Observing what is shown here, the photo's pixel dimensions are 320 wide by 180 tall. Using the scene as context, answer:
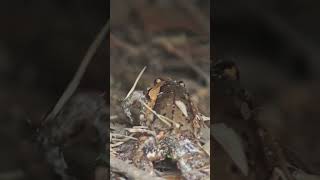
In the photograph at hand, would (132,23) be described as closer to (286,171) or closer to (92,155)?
(92,155)

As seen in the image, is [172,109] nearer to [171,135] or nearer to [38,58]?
[171,135]

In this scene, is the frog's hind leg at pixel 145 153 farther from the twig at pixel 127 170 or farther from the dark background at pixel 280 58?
the dark background at pixel 280 58

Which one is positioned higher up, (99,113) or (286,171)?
(99,113)

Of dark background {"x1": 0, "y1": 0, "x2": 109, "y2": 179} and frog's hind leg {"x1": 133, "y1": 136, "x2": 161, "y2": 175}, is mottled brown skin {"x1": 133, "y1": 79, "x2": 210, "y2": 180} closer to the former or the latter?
frog's hind leg {"x1": 133, "y1": 136, "x2": 161, "y2": 175}

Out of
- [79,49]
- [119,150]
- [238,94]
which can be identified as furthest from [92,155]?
[238,94]

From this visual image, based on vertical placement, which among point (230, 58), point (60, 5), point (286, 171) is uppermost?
point (60, 5)

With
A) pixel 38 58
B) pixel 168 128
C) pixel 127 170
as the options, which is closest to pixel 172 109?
pixel 168 128

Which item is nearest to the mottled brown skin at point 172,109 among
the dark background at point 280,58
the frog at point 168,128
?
the frog at point 168,128
